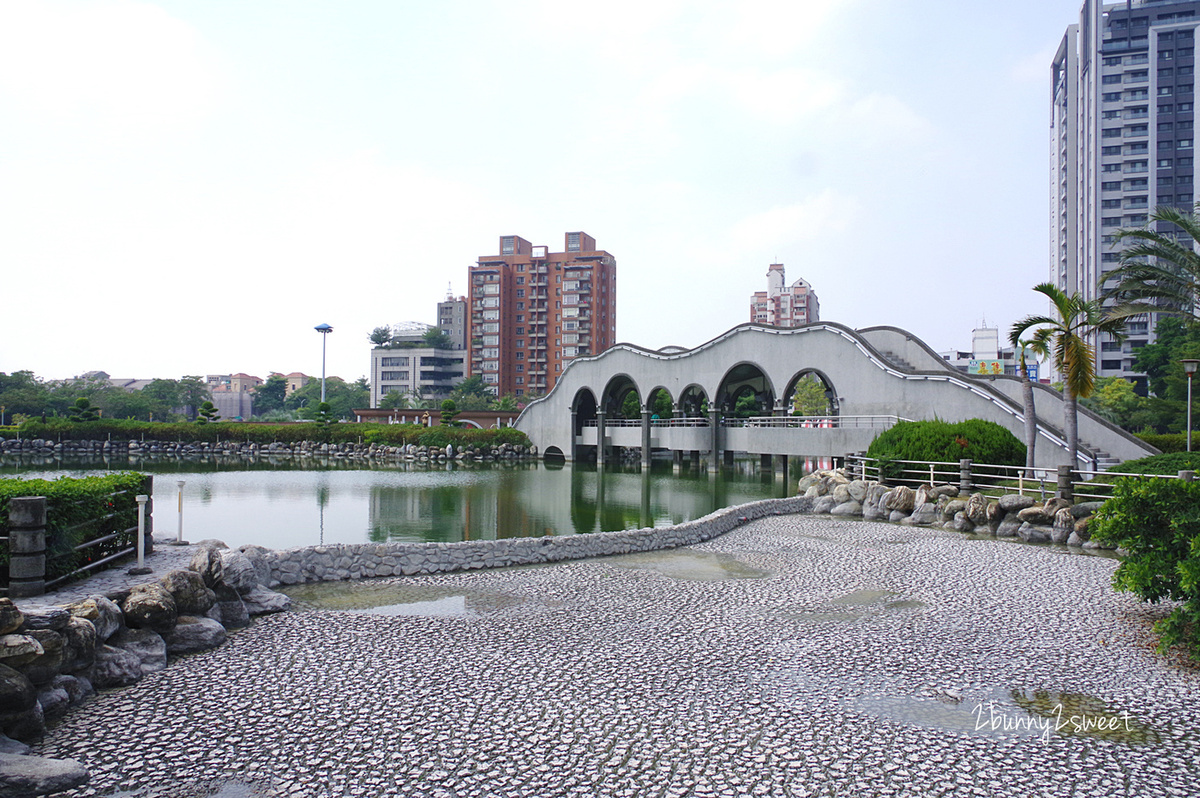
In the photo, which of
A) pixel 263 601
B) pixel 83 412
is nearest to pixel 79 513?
pixel 263 601

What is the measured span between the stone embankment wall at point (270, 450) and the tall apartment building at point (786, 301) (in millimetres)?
76074

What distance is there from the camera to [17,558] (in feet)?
22.8

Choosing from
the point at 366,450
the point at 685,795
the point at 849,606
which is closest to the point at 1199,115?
the point at 366,450

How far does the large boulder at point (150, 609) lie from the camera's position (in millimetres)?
6559

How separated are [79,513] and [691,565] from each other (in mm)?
8000

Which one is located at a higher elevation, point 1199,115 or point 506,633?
point 1199,115

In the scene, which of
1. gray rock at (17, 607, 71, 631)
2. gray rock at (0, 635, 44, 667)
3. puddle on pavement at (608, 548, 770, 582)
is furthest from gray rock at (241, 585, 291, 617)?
puddle on pavement at (608, 548, 770, 582)

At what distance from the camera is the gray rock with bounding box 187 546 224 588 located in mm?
7832

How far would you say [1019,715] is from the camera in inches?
217

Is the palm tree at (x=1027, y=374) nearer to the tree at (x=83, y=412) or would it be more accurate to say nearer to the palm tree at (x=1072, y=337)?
the palm tree at (x=1072, y=337)

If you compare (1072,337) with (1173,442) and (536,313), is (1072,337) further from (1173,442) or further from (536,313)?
(536,313)

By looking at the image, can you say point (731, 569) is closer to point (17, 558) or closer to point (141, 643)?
point (141, 643)

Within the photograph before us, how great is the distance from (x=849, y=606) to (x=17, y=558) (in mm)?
8614

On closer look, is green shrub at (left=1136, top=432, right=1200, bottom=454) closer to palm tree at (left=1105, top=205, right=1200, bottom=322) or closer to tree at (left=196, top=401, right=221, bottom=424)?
palm tree at (left=1105, top=205, right=1200, bottom=322)
